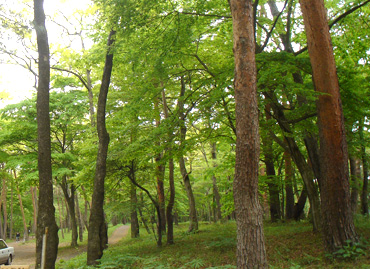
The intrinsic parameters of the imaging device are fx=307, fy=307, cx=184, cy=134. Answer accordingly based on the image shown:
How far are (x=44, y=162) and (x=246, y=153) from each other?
223 inches

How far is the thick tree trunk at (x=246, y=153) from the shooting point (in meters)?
5.34

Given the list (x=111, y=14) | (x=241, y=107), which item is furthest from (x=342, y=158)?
(x=111, y=14)

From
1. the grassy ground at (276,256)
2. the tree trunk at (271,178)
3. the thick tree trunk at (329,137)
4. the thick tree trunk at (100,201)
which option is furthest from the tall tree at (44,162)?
the tree trunk at (271,178)

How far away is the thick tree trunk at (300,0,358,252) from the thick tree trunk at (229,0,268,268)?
2517mm

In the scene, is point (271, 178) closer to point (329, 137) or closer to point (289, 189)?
point (289, 189)

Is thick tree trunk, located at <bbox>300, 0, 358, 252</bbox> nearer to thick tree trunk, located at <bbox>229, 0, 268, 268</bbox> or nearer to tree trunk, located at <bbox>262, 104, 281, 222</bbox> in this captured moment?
thick tree trunk, located at <bbox>229, 0, 268, 268</bbox>

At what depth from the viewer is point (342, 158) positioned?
7.37m

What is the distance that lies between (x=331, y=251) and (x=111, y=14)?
8734 mm

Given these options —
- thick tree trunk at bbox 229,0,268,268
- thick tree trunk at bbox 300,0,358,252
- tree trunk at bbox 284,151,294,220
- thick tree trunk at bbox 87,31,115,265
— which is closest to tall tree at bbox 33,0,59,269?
thick tree trunk at bbox 87,31,115,265

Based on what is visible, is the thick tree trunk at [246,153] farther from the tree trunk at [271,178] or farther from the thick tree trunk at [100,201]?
the tree trunk at [271,178]

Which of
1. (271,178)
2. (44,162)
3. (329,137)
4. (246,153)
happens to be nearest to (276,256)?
(329,137)

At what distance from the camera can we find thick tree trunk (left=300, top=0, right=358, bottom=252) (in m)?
7.29

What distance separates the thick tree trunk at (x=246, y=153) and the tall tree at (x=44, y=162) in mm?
4658

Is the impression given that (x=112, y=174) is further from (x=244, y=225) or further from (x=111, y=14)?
(x=244, y=225)
